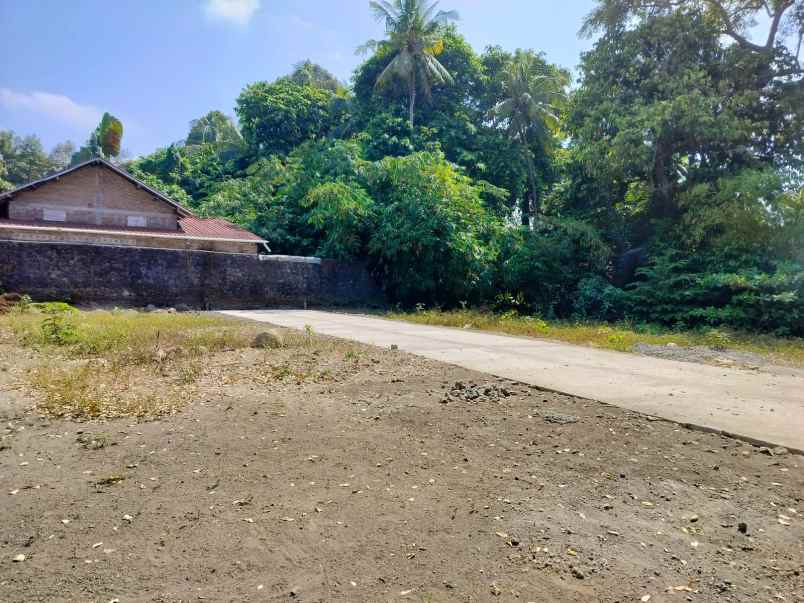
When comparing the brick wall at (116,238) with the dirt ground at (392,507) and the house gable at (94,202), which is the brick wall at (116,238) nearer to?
the house gable at (94,202)

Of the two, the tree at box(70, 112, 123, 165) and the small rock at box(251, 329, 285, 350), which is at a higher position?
the tree at box(70, 112, 123, 165)

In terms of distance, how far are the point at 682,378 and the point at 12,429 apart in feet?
19.9

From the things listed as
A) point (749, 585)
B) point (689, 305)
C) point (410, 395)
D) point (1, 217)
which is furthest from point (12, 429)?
point (1, 217)

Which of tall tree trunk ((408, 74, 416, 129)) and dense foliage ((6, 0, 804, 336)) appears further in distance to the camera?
tall tree trunk ((408, 74, 416, 129))

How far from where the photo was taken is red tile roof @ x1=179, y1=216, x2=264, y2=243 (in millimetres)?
18750

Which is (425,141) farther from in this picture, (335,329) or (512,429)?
(512,429)

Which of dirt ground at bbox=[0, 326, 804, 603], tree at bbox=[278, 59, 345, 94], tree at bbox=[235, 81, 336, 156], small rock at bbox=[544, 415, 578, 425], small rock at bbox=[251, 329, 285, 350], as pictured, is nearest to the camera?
dirt ground at bbox=[0, 326, 804, 603]

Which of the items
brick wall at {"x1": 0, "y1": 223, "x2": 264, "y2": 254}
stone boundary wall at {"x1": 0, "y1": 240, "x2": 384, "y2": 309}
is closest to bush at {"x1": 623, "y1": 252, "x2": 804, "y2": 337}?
stone boundary wall at {"x1": 0, "y1": 240, "x2": 384, "y2": 309}

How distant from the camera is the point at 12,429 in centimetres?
360

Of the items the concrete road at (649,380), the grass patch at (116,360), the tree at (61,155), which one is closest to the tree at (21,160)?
the tree at (61,155)

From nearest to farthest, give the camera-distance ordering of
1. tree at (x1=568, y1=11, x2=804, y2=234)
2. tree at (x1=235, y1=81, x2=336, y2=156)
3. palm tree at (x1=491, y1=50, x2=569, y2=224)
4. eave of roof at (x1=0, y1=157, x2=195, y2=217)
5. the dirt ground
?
the dirt ground < tree at (x1=568, y1=11, x2=804, y2=234) < eave of roof at (x1=0, y1=157, x2=195, y2=217) < palm tree at (x1=491, y1=50, x2=569, y2=224) < tree at (x1=235, y1=81, x2=336, y2=156)

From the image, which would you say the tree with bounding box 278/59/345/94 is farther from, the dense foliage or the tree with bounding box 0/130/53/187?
the tree with bounding box 0/130/53/187

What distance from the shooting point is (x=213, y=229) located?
63.8 feet

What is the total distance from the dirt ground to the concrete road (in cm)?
44
